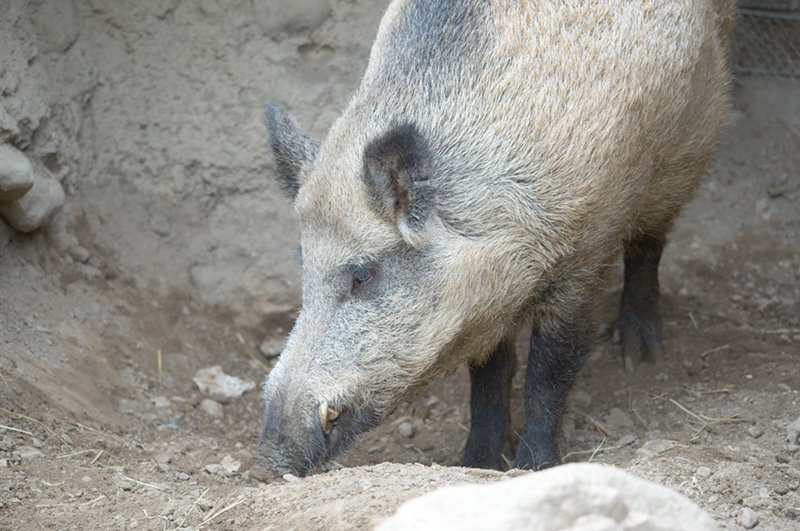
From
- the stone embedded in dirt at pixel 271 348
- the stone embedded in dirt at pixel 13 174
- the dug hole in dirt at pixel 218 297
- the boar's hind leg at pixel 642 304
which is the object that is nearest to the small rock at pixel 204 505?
the dug hole in dirt at pixel 218 297

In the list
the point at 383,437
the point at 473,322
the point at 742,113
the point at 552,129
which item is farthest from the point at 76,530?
the point at 742,113

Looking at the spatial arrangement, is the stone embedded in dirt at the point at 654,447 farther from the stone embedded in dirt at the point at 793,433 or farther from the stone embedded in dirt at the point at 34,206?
the stone embedded in dirt at the point at 34,206

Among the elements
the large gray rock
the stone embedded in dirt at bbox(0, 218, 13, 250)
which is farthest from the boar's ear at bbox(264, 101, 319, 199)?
the large gray rock

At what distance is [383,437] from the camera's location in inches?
193

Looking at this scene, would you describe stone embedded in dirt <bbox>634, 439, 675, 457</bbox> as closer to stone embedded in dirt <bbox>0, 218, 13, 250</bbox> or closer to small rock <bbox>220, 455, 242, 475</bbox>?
small rock <bbox>220, 455, 242, 475</bbox>

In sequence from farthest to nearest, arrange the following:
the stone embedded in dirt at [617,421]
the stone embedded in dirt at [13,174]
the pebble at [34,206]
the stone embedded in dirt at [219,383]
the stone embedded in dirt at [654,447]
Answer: the stone embedded in dirt at [219,383], the pebble at [34,206], the stone embedded in dirt at [617,421], the stone embedded in dirt at [13,174], the stone embedded in dirt at [654,447]

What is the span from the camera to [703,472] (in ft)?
10.9

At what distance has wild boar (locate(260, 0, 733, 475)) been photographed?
12.0ft

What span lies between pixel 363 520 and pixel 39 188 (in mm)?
3283

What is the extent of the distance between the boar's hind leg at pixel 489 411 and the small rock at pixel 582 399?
61 cm

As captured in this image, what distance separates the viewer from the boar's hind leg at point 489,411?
175 inches

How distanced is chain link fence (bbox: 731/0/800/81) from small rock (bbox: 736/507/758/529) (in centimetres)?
478

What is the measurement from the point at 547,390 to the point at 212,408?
207 cm

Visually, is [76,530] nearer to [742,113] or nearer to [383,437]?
[383,437]
